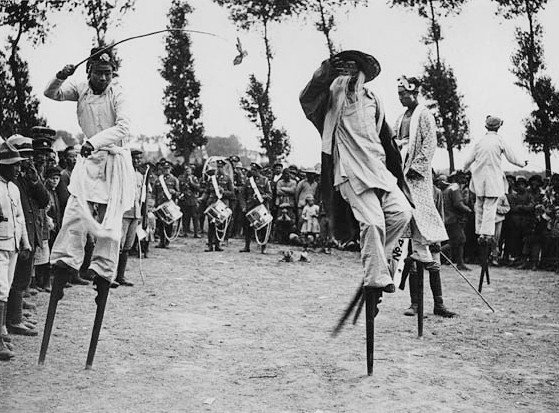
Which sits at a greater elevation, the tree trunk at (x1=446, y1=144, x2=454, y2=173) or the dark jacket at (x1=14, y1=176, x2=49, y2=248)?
the tree trunk at (x1=446, y1=144, x2=454, y2=173)

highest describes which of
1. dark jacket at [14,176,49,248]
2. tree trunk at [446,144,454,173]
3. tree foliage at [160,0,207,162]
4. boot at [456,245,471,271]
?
tree foliage at [160,0,207,162]

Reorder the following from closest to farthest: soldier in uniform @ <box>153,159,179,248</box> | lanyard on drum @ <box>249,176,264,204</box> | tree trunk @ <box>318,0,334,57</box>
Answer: soldier in uniform @ <box>153,159,179,248</box> < lanyard on drum @ <box>249,176,264,204</box> < tree trunk @ <box>318,0,334,57</box>

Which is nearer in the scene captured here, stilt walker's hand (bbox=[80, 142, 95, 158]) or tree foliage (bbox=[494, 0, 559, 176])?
stilt walker's hand (bbox=[80, 142, 95, 158])

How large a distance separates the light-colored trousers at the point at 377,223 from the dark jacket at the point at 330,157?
245 mm

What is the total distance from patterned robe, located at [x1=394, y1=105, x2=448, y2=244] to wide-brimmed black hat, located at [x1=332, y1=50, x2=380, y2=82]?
1583 millimetres

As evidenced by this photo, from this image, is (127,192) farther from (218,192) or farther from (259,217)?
(218,192)

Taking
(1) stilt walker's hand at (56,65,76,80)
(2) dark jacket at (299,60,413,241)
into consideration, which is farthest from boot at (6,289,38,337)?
(2) dark jacket at (299,60,413,241)

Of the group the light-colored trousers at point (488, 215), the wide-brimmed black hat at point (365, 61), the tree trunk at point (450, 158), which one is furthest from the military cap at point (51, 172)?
the tree trunk at point (450, 158)

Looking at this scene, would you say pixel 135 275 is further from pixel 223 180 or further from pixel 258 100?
pixel 258 100

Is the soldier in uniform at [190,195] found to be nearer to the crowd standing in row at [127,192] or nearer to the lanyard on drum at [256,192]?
the lanyard on drum at [256,192]

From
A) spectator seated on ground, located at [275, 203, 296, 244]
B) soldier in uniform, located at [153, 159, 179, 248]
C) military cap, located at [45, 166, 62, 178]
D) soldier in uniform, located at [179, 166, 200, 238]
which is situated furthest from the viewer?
soldier in uniform, located at [179, 166, 200, 238]

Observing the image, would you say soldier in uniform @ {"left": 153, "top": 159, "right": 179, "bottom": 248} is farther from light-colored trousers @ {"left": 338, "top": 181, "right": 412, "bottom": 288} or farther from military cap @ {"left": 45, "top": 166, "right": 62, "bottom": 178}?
light-colored trousers @ {"left": 338, "top": 181, "right": 412, "bottom": 288}

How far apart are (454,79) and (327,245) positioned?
1065 centimetres

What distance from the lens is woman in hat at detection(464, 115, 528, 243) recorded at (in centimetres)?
983
